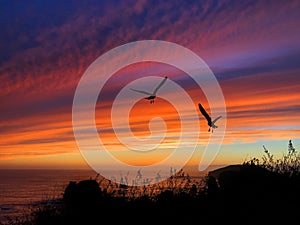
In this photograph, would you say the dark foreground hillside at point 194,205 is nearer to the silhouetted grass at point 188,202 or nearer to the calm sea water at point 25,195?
the silhouetted grass at point 188,202

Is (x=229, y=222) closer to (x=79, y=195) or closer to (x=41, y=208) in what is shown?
(x=79, y=195)

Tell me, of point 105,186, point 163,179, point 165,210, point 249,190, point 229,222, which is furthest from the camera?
point 163,179

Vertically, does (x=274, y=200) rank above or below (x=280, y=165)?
below

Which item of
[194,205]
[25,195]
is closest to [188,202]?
[194,205]

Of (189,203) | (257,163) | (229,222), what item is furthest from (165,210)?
(257,163)

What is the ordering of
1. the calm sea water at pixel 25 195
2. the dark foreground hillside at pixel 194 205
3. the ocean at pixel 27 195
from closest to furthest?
the dark foreground hillside at pixel 194 205, the ocean at pixel 27 195, the calm sea water at pixel 25 195

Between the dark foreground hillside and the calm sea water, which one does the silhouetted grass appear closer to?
the dark foreground hillside

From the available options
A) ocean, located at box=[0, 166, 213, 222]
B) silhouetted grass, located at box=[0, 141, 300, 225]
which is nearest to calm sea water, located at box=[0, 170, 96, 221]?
ocean, located at box=[0, 166, 213, 222]

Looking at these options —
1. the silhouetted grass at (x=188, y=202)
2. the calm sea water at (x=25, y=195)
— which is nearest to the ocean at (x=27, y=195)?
the calm sea water at (x=25, y=195)

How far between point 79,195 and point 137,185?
8.16 feet

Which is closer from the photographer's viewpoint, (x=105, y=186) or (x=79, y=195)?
(x=79, y=195)

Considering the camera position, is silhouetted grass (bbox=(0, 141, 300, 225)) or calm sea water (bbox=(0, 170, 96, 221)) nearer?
silhouetted grass (bbox=(0, 141, 300, 225))

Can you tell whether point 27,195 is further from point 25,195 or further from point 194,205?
point 194,205

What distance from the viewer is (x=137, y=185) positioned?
13734 mm
